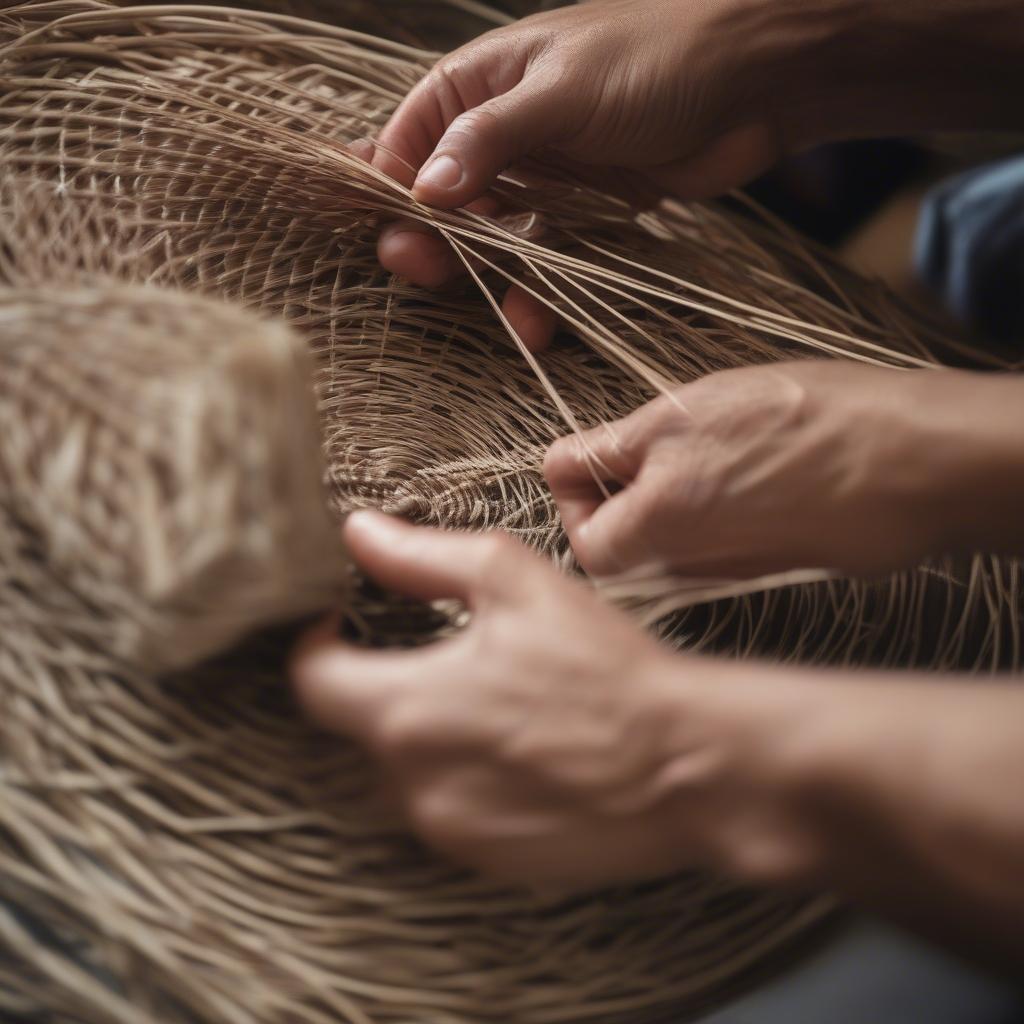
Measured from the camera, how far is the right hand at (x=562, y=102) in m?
0.52

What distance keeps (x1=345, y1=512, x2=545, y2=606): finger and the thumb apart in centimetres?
21

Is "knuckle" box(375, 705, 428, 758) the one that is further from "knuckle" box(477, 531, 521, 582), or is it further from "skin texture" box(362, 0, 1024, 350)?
"skin texture" box(362, 0, 1024, 350)

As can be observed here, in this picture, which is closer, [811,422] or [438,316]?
[811,422]

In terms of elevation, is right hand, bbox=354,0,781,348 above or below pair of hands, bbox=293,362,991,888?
above

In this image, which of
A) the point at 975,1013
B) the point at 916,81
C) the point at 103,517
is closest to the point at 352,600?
the point at 103,517

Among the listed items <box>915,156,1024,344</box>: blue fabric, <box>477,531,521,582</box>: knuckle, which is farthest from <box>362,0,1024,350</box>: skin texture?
<box>477,531,521,582</box>: knuckle

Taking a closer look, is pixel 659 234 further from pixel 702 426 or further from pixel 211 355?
pixel 211 355

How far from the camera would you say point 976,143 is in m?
0.90

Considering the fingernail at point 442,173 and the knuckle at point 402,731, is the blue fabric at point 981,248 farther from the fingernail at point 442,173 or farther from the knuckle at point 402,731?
the knuckle at point 402,731

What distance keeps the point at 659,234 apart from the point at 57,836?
470 millimetres

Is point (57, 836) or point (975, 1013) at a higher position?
point (57, 836)

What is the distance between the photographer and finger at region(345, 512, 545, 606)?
A: 35 cm

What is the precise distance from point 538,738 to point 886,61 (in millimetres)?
560

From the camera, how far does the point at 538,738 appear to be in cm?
31
